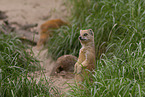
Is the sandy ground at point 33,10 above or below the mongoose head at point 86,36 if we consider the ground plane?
above

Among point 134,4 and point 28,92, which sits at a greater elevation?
point 134,4

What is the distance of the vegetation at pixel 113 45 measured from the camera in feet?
8.30

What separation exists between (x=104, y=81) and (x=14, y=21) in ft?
14.8

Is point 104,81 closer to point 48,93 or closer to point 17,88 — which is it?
point 48,93

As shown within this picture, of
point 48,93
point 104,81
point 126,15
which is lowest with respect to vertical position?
point 48,93

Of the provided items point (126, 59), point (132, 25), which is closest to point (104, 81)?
point (126, 59)

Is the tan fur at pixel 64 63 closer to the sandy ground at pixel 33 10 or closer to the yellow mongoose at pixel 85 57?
the yellow mongoose at pixel 85 57

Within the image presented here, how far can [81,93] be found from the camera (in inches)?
103

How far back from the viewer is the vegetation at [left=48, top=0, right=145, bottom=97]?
8.30 ft

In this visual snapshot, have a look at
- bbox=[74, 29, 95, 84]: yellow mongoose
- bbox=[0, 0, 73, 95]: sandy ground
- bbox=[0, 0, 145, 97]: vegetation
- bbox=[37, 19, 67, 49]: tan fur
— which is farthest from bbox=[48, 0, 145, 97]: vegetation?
bbox=[0, 0, 73, 95]: sandy ground

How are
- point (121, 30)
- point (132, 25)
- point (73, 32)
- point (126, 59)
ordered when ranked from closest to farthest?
1. point (126, 59)
2. point (132, 25)
3. point (121, 30)
4. point (73, 32)

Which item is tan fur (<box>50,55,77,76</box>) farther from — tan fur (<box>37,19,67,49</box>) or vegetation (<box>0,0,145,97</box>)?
tan fur (<box>37,19,67,49</box>)

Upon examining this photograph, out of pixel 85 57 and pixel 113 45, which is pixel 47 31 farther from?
pixel 85 57


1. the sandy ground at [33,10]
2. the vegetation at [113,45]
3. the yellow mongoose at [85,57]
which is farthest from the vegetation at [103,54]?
the sandy ground at [33,10]
